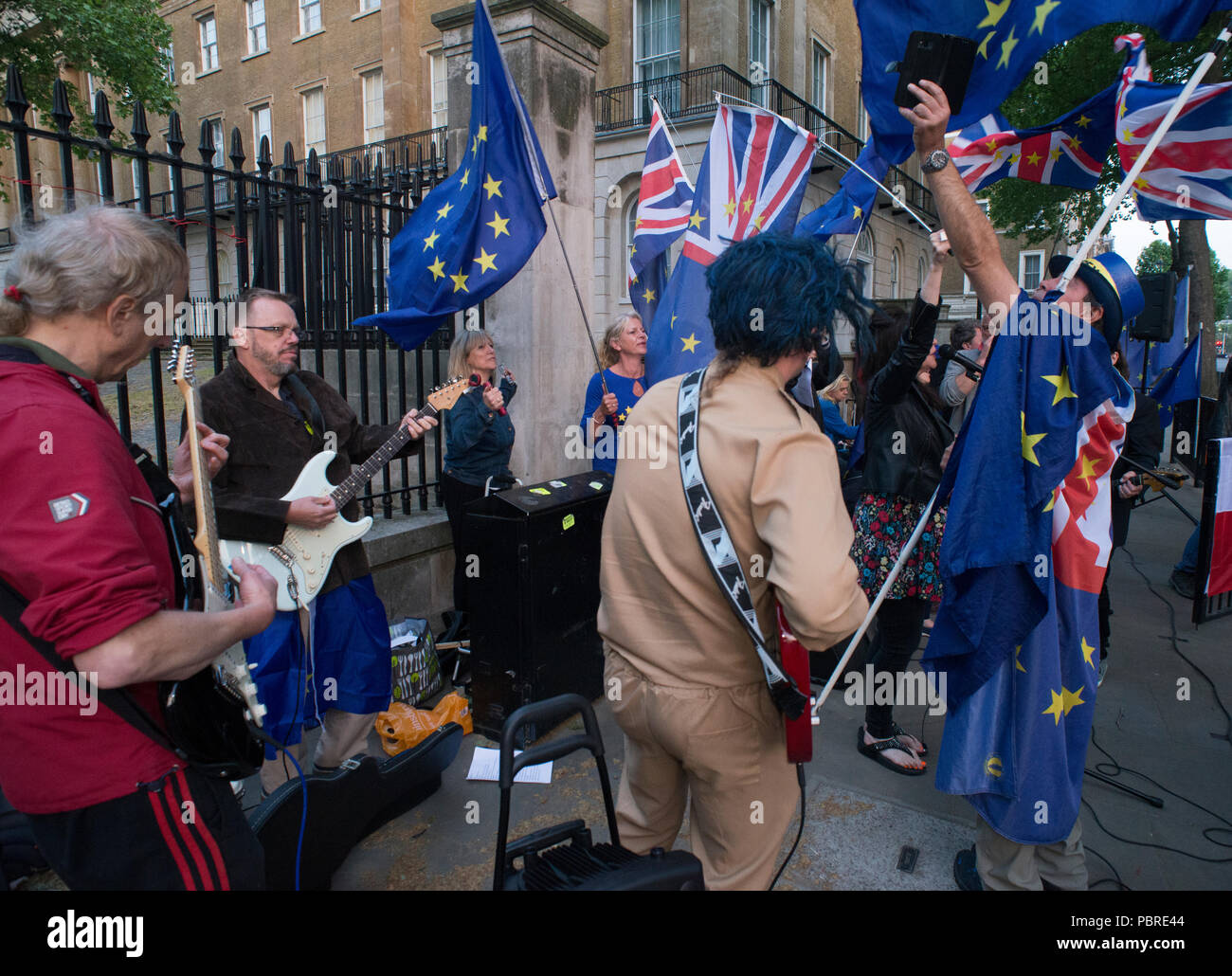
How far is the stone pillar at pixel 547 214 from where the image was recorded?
5.14 m

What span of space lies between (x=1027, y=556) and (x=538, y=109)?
435 centimetres

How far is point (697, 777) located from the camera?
198 cm

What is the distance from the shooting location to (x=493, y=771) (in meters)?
3.65

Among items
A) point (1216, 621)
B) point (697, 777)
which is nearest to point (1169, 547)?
point (1216, 621)

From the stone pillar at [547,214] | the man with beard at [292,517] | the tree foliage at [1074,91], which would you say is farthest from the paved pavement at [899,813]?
the tree foliage at [1074,91]

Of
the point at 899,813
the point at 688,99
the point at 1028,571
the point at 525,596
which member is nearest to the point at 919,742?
the point at 899,813

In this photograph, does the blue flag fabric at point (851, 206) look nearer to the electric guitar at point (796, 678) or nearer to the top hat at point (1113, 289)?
the top hat at point (1113, 289)

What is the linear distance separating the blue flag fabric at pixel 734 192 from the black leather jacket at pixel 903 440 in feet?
3.88

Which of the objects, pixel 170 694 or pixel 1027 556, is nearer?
pixel 170 694

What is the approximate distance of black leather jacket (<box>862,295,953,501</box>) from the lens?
11.9 feet

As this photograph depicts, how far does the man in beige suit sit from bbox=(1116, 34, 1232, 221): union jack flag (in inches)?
80.9

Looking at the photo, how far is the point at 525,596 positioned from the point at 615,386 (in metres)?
1.84

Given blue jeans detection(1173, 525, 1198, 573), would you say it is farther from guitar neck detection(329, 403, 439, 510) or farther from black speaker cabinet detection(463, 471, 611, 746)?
guitar neck detection(329, 403, 439, 510)
